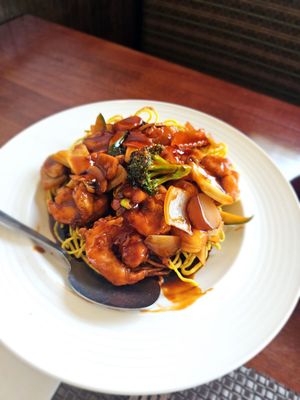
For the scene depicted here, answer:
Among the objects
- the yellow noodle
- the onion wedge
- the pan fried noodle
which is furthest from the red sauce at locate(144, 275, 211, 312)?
the yellow noodle

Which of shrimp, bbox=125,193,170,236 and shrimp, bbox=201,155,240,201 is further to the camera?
shrimp, bbox=201,155,240,201

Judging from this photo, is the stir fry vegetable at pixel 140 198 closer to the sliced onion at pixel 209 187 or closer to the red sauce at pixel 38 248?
the sliced onion at pixel 209 187

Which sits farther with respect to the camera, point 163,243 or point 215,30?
point 215,30

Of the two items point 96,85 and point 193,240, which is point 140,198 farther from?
point 96,85

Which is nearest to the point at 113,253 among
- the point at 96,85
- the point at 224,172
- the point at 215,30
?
the point at 224,172

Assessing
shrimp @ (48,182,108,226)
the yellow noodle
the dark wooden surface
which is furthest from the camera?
the dark wooden surface

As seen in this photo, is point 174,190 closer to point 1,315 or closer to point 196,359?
point 196,359

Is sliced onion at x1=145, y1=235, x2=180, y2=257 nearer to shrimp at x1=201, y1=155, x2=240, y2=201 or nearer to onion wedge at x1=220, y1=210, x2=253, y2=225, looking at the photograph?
onion wedge at x1=220, y1=210, x2=253, y2=225
